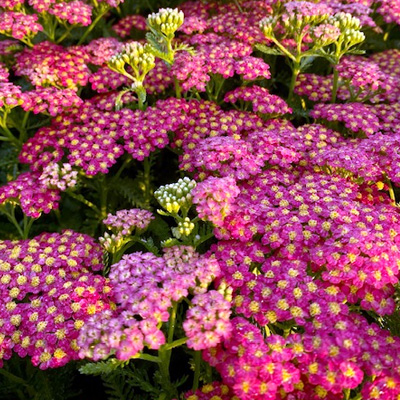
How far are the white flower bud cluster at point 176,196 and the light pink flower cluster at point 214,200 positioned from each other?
78mm

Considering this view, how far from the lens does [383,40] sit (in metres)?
4.12

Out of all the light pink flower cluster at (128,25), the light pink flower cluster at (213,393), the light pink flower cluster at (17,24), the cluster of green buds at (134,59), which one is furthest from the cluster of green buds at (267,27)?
the light pink flower cluster at (213,393)

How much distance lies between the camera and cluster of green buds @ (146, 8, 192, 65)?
2836 mm

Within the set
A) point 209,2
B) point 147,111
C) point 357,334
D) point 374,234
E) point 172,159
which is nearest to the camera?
point 357,334

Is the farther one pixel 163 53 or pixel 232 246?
pixel 163 53

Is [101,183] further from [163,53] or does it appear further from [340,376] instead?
[340,376]

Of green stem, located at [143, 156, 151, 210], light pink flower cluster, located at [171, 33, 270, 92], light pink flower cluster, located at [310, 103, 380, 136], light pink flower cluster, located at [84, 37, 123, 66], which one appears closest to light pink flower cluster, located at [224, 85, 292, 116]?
light pink flower cluster, located at [171, 33, 270, 92]

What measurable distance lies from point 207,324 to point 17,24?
8.32ft

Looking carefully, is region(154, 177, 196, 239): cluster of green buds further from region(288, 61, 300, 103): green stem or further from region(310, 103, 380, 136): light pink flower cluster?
region(288, 61, 300, 103): green stem

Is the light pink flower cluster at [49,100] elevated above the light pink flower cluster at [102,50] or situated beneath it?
situated beneath

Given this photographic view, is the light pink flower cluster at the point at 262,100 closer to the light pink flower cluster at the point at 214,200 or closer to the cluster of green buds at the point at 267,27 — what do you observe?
the cluster of green buds at the point at 267,27

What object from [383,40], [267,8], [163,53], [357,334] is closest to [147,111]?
[163,53]

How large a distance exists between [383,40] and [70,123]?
281 centimetres

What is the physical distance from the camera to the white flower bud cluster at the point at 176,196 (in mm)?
2191
